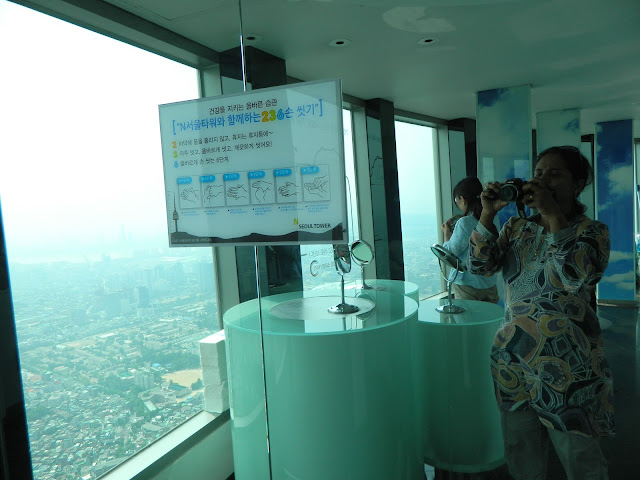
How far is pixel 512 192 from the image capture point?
A: 1308mm

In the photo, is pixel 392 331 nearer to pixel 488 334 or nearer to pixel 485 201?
pixel 488 334

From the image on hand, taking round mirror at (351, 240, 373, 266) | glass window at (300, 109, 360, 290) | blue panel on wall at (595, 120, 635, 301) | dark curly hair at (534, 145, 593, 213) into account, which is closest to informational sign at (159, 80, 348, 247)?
glass window at (300, 109, 360, 290)

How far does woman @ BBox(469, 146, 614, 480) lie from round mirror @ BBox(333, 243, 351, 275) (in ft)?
1.36

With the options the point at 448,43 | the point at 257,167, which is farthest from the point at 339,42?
the point at 257,167

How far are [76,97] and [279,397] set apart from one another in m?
1.19

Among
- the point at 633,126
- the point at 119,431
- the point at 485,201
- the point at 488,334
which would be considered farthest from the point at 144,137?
the point at 633,126

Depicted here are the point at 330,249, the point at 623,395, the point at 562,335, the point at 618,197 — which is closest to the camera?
the point at 562,335

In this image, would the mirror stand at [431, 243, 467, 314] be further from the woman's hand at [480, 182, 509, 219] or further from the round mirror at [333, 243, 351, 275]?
the round mirror at [333, 243, 351, 275]

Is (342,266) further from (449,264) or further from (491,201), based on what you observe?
(491,201)

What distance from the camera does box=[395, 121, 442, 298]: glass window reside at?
150 cm

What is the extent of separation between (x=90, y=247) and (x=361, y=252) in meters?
0.90

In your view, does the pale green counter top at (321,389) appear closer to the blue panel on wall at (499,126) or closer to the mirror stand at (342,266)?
the mirror stand at (342,266)

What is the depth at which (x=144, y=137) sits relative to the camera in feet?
4.57

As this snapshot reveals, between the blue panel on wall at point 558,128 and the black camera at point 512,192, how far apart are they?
0.22m
